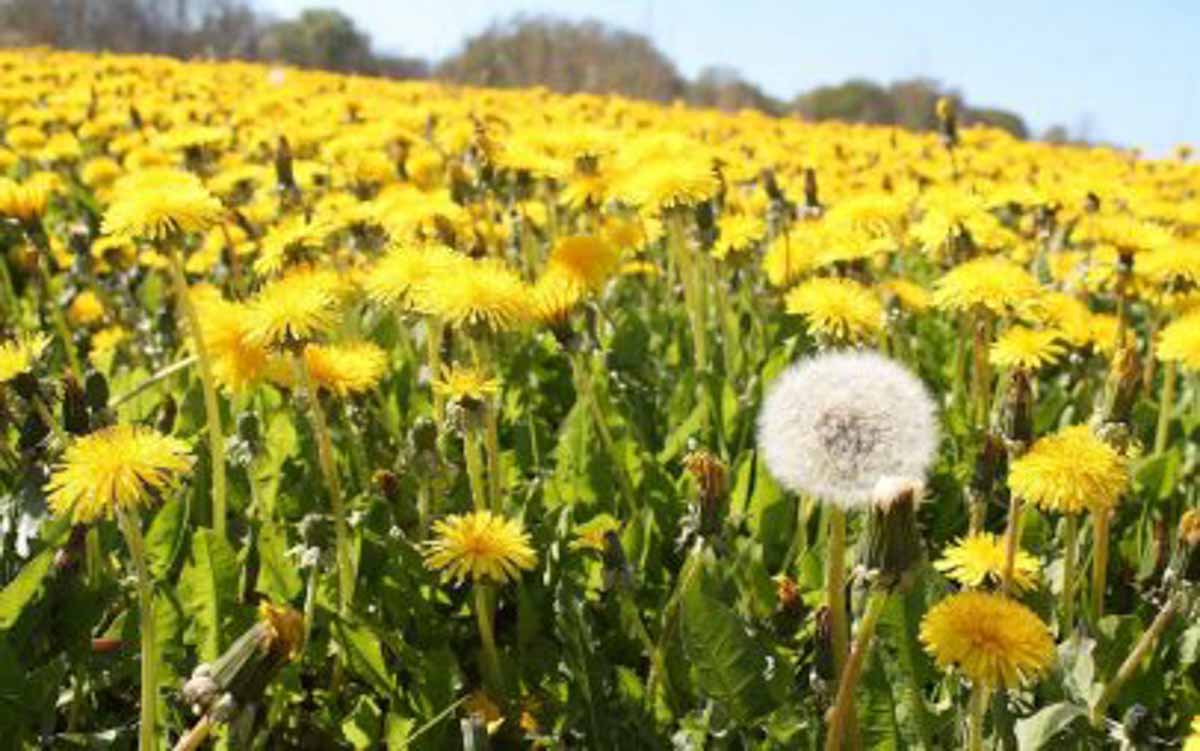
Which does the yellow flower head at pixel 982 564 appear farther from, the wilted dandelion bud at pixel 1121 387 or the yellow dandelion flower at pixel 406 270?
the yellow dandelion flower at pixel 406 270

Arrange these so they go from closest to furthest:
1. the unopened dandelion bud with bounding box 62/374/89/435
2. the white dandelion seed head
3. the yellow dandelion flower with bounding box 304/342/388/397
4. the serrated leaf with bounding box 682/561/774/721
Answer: the white dandelion seed head < the serrated leaf with bounding box 682/561/774/721 < the unopened dandelion bud with bounding box 62/374/89/435 < the yellow dandelion flower with bounding box 304/342/388/397

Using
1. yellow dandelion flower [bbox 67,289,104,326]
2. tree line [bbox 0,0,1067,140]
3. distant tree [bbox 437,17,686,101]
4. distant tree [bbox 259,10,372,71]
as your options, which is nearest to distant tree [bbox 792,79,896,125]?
tree line [bbox 0,0,1067,140]

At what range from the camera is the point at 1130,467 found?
9.32 feet

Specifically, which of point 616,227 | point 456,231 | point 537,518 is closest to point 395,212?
point 456,231

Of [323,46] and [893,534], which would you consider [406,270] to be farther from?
[323,46]

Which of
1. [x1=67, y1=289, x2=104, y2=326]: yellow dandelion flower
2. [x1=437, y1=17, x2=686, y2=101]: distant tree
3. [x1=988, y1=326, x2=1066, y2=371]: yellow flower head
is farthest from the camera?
[x1=437, y1=17, x2=686, y2=101]: distant tree

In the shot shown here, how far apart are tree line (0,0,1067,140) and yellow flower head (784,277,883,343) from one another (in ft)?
43.4

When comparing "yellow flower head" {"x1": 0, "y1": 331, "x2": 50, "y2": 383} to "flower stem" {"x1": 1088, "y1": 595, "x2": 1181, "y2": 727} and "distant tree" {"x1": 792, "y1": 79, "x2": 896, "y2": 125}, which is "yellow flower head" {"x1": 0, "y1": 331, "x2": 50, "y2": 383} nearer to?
"flower stem" {"x1": 1088, "y1": 595, "x2": 1181, "y2": 727}

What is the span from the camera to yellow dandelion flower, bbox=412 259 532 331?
2211 mm

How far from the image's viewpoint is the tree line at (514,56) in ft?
71.6

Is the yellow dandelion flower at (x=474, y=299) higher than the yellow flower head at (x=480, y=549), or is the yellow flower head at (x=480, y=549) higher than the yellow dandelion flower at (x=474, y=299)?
the yellow dandelion flower at (x=474, y=299)

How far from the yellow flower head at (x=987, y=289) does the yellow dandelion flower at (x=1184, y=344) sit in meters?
0.28

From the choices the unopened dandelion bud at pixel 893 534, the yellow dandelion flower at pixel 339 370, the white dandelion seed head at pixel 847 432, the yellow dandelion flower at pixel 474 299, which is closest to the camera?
the unopened dandelion bud at pixel 893 534

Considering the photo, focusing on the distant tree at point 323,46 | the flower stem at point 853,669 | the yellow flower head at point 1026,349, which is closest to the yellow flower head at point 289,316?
the flower stem at point 853,669
